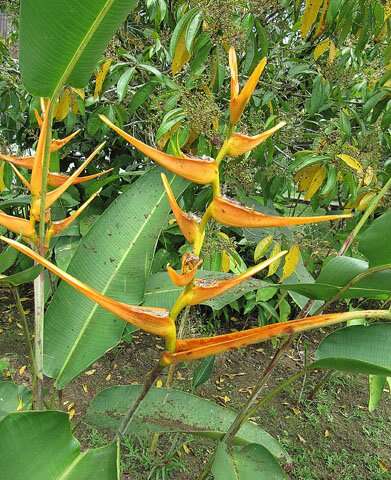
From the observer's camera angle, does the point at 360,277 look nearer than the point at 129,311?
No

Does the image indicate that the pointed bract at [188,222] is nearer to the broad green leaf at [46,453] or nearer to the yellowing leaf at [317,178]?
the broad green leaf at [46,453]

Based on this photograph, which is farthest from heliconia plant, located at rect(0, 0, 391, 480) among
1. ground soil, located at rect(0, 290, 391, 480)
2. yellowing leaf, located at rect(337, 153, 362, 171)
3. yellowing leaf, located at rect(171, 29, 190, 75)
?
ground soil, located at rect(0, 290, 391, 480)

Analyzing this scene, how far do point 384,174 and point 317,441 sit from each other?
998 mm

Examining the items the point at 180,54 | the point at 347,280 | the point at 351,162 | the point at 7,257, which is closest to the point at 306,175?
the point at 351,162

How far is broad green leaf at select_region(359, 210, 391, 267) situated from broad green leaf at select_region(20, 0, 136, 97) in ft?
1.35

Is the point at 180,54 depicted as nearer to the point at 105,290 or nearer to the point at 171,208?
the point at 105,290

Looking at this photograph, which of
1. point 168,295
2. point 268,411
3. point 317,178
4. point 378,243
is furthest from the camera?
point 268,411

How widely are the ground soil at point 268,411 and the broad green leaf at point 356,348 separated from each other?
0.94 metres

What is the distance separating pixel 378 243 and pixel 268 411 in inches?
57.8

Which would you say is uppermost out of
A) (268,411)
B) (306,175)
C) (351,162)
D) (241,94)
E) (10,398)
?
(241,94)

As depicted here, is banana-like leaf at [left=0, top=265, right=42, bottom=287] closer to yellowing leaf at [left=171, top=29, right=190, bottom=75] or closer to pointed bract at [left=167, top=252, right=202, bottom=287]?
pointed bract at [left=167, top=252, right=202, bottom=287]

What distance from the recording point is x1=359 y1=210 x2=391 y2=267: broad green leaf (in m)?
0.64

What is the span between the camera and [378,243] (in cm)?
64

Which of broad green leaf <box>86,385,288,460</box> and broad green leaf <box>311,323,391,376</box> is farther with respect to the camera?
broad green leaf <box>86,385,288,460</box>
